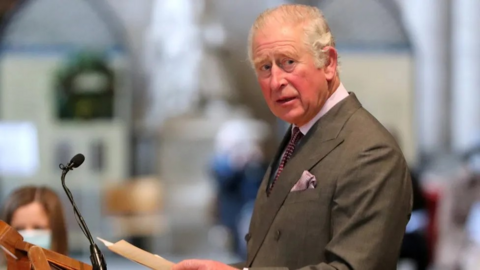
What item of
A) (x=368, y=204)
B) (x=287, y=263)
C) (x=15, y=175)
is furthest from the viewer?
(x=15, y=175)

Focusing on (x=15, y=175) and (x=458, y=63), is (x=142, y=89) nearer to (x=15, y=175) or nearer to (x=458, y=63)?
(x=15, y=175)

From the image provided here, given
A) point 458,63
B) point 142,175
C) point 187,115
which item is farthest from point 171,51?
point 458,63

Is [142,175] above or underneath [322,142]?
underneath

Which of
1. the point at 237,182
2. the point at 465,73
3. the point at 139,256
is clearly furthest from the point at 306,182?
the point at 465,73

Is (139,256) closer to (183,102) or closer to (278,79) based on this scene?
(278,79)

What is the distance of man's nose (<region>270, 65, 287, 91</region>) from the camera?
2.34 metres

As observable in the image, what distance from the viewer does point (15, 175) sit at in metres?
10.7

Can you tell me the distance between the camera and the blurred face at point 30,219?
10.4 ft

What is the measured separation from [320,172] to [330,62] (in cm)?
35

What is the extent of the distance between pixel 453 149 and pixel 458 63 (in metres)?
1.28

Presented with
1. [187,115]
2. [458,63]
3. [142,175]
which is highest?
[458,63]

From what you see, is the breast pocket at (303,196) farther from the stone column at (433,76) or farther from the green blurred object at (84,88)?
the stone column at (433,76)

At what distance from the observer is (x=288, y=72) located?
7.68 feet

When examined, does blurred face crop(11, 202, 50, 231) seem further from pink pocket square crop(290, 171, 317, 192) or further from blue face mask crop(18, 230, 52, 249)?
pink pocket square crop(290, 171, 317, 192)
